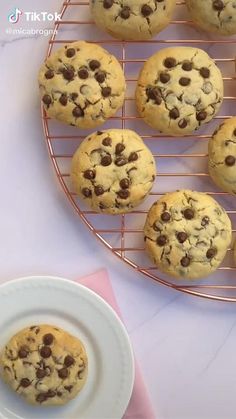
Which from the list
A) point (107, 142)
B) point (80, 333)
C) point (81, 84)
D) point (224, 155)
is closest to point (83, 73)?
point (81, 84)

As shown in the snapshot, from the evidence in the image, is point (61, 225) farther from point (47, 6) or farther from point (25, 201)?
point (47, 6)

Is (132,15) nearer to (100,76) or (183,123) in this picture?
(100,76)

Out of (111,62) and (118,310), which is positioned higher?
(111,62)

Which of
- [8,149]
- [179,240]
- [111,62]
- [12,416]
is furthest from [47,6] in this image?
[12,416]

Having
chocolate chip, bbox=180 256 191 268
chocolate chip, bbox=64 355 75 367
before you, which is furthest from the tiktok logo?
chocolate chip, bbox=64 355 75 367

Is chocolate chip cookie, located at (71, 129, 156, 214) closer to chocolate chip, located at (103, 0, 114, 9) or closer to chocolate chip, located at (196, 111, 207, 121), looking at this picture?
chocolate chip, located at (196, 111, 207, 121)

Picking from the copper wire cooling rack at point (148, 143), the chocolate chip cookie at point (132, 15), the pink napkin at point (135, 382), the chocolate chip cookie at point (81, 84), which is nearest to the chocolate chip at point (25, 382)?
the pink napkin at point (135, 382)
